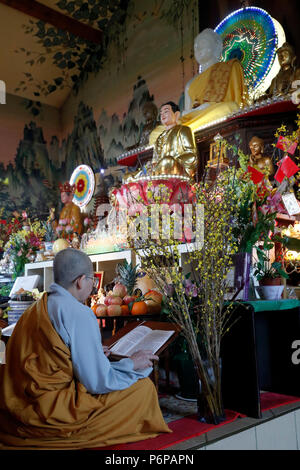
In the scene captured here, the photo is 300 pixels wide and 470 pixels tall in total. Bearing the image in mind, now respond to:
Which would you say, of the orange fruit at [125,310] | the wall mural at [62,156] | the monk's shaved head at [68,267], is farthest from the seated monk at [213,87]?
the monk's shaved head at [68,267]

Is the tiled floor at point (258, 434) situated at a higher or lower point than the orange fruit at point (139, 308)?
lower

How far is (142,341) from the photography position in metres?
2.16

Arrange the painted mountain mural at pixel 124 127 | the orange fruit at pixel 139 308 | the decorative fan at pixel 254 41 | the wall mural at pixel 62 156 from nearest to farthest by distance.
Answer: the orange fruit at pixel 139 308
the decorative fan at pixel 254 41
the painted mountain mural at pixel 124 127
the wall mural at pixel 62 156

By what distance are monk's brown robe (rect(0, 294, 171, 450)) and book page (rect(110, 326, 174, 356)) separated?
32 cm

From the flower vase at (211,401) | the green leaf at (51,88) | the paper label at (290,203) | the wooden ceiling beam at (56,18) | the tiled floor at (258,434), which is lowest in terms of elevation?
the tiled floor at (258,434)

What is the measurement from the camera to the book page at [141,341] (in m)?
2.04

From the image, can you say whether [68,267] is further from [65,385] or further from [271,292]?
[271,292]

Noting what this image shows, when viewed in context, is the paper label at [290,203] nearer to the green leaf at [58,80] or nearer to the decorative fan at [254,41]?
the decorative fan at [254,41]

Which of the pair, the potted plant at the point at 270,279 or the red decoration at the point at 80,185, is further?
the red decoration at the point at 80,185

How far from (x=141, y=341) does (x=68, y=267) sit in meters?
0.65

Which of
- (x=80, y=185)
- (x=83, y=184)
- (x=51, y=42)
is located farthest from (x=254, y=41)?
(x=51, y=42)

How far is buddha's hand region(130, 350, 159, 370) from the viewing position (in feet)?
5.98

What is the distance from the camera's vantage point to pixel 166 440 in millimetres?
1739
